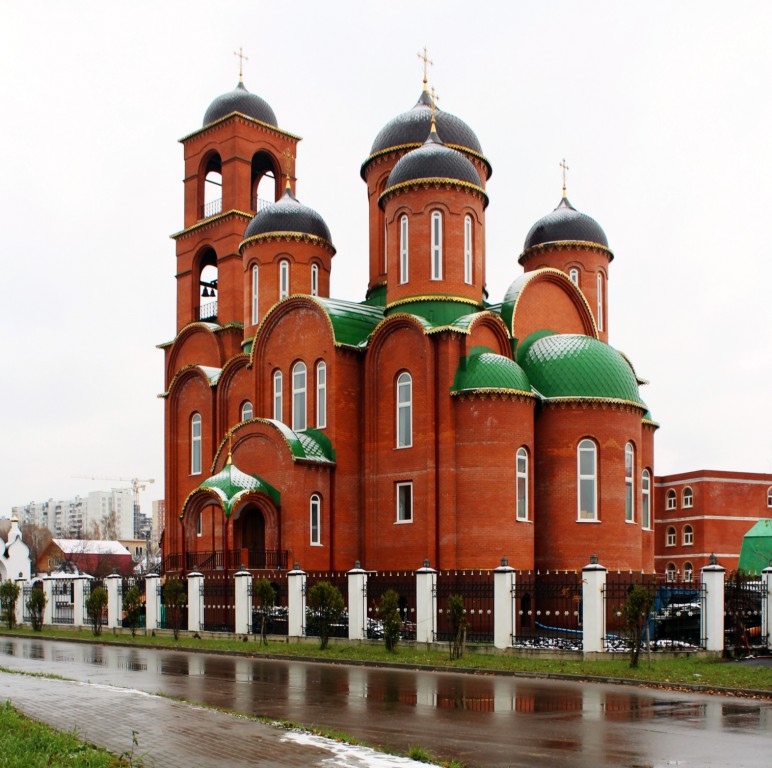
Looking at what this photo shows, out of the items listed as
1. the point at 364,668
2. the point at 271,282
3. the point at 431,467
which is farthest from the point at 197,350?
the point at 364,668

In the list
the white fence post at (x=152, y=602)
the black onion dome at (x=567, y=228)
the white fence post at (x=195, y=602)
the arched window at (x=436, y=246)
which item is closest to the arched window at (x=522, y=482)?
the arched window at (x=436, y=246)

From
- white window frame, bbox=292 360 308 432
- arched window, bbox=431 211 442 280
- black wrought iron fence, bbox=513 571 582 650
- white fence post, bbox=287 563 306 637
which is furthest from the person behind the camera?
white window frame, bbox=292 360 308 432

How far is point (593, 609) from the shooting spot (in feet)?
55.7

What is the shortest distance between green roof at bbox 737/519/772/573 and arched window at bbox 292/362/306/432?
57.5 feet

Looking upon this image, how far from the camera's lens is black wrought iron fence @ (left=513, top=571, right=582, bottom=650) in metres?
18.1

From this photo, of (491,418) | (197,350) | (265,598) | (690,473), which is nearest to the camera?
(265,598)

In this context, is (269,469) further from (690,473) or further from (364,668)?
(690,473)

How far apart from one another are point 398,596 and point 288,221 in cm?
1425

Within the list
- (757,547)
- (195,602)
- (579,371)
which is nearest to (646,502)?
(579,371)

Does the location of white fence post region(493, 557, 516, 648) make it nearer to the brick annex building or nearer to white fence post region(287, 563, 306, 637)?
white fence post region(287, 563, 306, 637)

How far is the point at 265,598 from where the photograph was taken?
2136 cm

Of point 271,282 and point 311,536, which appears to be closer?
point 311,536

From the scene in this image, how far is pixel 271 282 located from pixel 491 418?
9.57 metres

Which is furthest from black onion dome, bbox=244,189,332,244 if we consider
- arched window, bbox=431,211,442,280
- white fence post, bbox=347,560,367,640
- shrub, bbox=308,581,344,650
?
shrub, bbox=308,581,344,650
